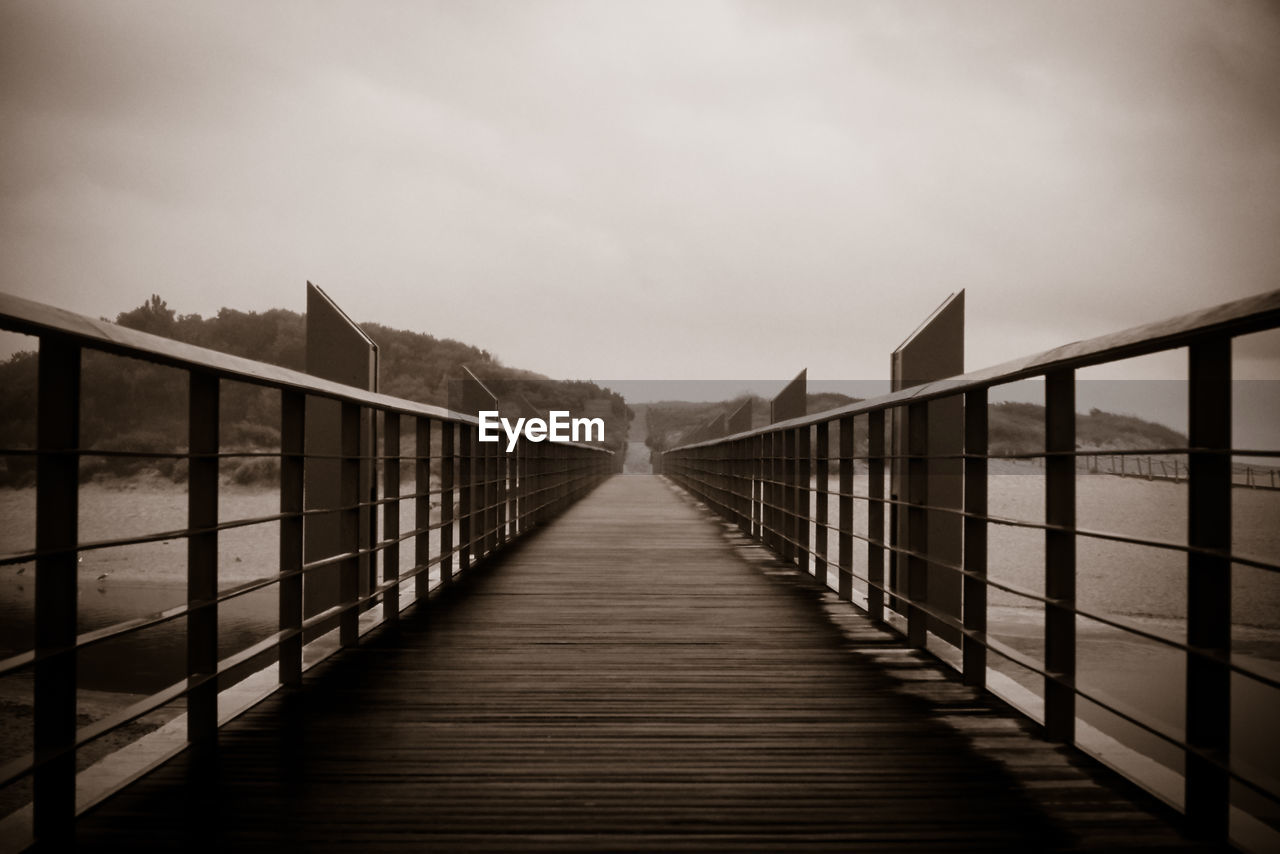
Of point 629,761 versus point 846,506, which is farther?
point 846,506

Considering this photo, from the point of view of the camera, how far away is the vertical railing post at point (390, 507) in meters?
3.96

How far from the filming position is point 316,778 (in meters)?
2.17

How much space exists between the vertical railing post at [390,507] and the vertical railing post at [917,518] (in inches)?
82.9

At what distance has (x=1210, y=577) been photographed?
1.76 metres

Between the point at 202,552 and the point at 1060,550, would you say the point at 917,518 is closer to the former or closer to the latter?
the point at 1060,550

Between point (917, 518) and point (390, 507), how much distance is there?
2219 mm

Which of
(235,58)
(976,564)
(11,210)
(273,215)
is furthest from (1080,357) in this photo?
(273,215)

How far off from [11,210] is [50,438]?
124 feet

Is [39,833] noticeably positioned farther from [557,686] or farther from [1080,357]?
[1080,357]

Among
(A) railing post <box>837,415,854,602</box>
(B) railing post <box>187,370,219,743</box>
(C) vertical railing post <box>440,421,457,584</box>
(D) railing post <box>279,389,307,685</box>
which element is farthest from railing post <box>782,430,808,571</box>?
(B) railing post <box>187,370,219,743</box>

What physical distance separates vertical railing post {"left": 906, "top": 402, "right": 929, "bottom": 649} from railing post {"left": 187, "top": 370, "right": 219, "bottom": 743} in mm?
2386

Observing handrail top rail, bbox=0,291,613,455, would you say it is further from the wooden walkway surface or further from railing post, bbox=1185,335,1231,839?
railing post, bbox=1185,335,1231,839

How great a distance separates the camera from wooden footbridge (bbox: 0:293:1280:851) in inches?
68.7

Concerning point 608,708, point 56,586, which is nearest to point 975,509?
point 608,708
